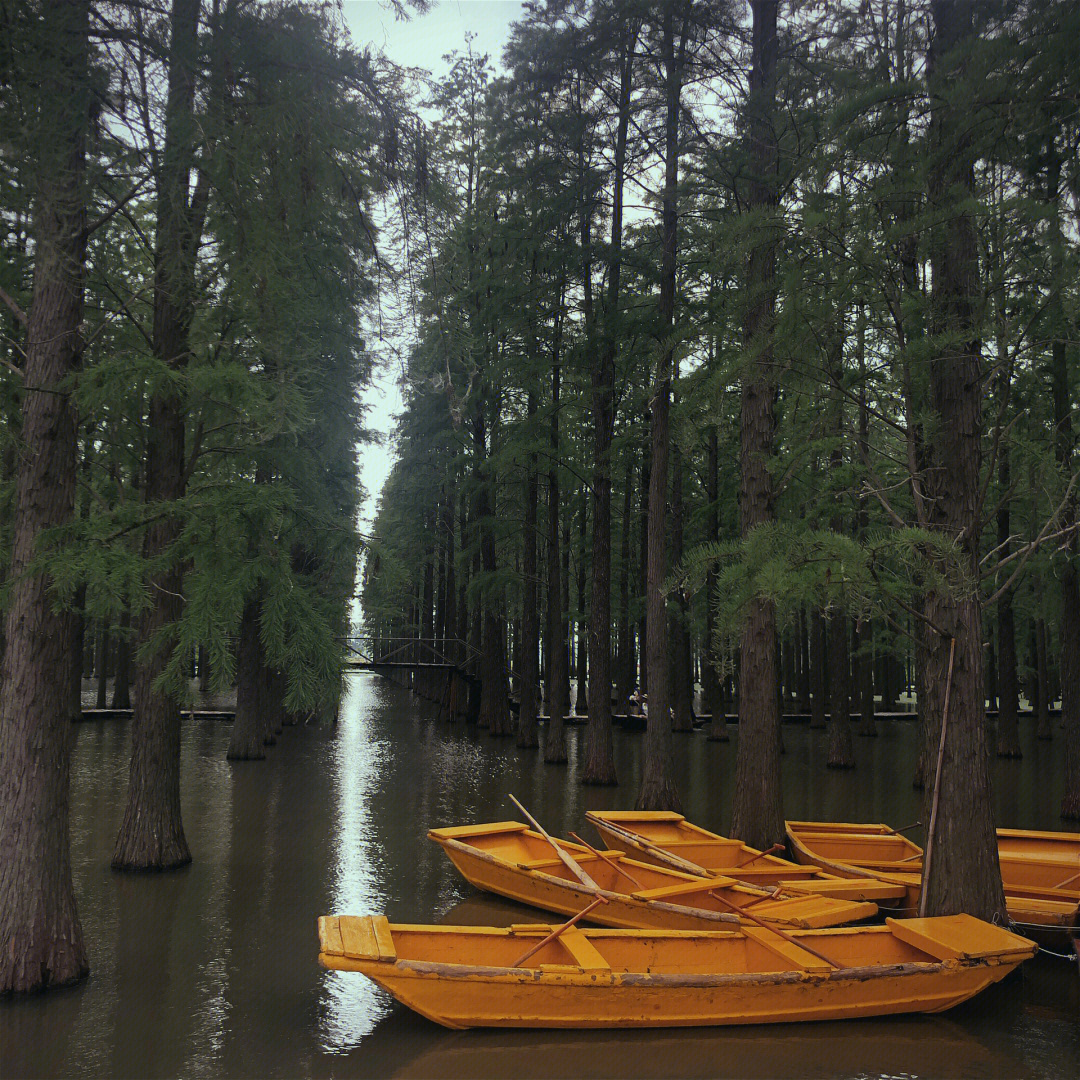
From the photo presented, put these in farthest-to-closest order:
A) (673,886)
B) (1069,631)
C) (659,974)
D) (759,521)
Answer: (1069,631), (759,521), (673,886), (659,974)

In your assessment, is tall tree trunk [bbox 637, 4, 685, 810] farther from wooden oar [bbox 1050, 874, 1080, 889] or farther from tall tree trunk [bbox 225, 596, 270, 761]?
tall tree trunk [bbox 225, 596, 270, 761]

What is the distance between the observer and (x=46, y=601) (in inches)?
275

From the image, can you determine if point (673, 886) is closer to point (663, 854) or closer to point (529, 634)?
point (663, 854)

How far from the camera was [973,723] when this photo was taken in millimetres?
8109

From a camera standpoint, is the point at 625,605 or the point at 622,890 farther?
the point at 625,605

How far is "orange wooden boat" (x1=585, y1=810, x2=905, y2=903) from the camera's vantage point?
8750 mm

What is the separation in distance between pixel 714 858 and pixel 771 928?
10.1 ft

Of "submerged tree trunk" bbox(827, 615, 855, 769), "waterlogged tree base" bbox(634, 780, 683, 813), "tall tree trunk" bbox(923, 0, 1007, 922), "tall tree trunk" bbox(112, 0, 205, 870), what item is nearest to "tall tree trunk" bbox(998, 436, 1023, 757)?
"submerged tree trunk" bbox(827, 615, 855, 769)

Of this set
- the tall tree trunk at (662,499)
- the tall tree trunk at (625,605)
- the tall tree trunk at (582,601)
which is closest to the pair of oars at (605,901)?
the tall tree trunk at (662,499)

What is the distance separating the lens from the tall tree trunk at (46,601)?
21.6 ft

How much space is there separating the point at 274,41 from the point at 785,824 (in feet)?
32.2

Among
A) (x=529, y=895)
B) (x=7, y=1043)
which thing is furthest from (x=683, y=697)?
(x=7, y=1043)

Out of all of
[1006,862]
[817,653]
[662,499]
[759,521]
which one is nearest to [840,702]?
[817,653]

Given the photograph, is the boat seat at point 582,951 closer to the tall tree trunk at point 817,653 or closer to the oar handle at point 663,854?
the oar handle at point 663,854
